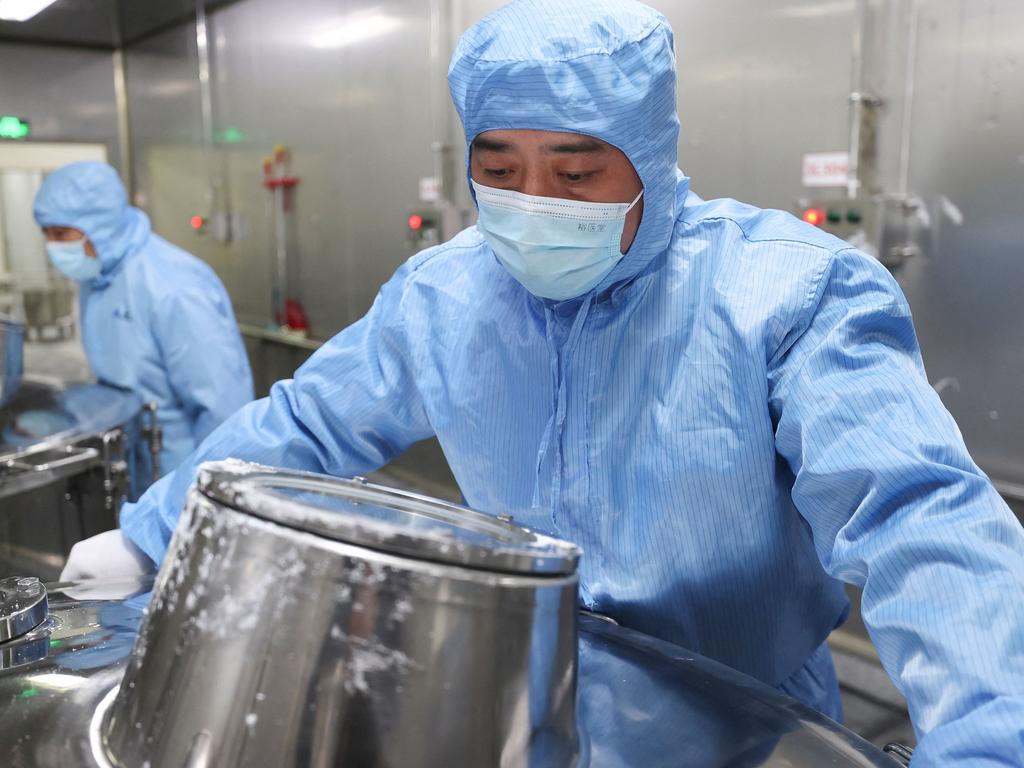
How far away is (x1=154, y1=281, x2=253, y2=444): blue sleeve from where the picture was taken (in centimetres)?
239

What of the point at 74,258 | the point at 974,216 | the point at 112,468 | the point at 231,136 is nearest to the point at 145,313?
the point at 74,258

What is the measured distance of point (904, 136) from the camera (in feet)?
7.47

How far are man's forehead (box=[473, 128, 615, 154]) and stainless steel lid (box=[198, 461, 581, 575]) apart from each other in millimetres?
360

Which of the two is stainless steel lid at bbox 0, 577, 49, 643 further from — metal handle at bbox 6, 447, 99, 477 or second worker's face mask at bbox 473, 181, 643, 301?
metal handle at bbox 6, 447, 99, 477

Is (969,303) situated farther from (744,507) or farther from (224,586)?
(224,586)

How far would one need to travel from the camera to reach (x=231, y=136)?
15.4 ft

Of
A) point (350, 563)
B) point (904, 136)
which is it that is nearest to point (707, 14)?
point (904, 136)

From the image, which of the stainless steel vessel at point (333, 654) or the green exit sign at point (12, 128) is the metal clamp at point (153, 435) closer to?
the green exit sign at point (12, 128)

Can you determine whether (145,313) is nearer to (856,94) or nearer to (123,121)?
(856,94)

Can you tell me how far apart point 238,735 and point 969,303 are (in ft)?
6.94

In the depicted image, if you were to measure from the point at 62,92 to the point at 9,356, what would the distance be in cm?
311

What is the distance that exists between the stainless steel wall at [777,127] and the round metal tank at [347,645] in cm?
196

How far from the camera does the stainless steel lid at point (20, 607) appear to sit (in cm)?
76

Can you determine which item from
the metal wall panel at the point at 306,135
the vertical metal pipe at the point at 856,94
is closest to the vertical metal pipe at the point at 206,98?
the metal wall panel at the point at 306,135
